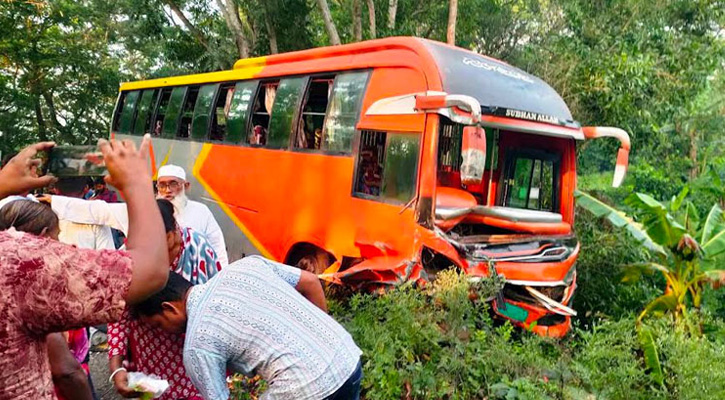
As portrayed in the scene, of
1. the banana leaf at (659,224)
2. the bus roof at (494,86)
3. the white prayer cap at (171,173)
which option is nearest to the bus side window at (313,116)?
the bus roof at (494,86)

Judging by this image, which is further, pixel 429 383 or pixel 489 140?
pixel 489 140

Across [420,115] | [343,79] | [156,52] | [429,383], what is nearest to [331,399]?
[429,383]

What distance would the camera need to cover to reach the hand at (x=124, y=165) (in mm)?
1690

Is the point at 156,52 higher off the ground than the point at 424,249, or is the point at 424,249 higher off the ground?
the point at 156,52

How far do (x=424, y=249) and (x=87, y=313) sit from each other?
13.1 ft

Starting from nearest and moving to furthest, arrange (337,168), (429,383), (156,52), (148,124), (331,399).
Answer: (331,399)
(429,383)
(337,168)
(148,124)
(156,52)

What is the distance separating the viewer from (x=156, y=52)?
76.7 ft

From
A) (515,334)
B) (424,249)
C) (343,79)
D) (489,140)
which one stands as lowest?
(515,334)

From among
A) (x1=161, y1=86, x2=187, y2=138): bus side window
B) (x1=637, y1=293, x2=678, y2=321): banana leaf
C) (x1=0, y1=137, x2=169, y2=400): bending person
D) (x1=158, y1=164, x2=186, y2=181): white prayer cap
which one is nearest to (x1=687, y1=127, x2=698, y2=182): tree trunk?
(x1=637, y1=293, x2=678, y2=321): banana leaf

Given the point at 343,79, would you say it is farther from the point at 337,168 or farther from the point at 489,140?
the point at 489,140

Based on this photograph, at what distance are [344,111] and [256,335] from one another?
459 cm

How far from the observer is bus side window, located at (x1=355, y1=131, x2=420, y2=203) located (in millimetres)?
5438

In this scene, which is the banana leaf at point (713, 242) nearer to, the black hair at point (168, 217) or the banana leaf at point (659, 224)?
the banana leaf at point (659, 224)

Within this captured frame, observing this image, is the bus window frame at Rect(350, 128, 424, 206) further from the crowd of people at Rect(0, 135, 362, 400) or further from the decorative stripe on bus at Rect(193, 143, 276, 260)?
the crowd of people at Rect(0, 135, 362, 400)
